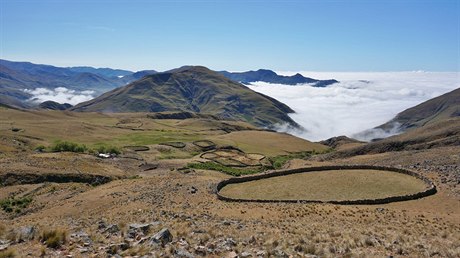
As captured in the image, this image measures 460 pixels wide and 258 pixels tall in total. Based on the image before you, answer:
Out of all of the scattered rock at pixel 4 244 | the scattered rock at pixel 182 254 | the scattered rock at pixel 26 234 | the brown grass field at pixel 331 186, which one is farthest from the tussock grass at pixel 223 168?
the scattered rock at pixel 4 244

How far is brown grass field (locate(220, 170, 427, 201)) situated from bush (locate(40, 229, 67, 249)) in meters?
20.9

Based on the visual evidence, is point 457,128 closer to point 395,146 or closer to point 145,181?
point 395,146

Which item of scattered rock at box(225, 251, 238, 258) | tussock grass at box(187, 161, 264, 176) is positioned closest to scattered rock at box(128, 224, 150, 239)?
scattered rock at box(225, 251, 238, 258)

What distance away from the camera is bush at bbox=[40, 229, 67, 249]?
16.5 meters

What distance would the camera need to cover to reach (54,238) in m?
16.6

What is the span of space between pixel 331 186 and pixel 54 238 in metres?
27.8

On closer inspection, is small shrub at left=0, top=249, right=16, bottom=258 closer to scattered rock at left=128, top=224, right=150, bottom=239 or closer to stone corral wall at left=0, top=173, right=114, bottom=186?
scattered rock at left=128, top=224, right=150, bottom=239

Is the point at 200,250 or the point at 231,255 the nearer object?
the point at 231,255

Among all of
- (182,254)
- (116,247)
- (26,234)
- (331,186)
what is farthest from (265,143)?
(116,247)

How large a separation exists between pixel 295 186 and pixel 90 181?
30488mm

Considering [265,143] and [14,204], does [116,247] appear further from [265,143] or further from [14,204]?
[265,143]

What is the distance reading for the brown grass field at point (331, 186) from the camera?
35344 mm

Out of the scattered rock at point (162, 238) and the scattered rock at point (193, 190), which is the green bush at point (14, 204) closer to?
the scattered rock at point (193, 190)

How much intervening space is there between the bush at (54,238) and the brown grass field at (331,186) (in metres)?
20.9
